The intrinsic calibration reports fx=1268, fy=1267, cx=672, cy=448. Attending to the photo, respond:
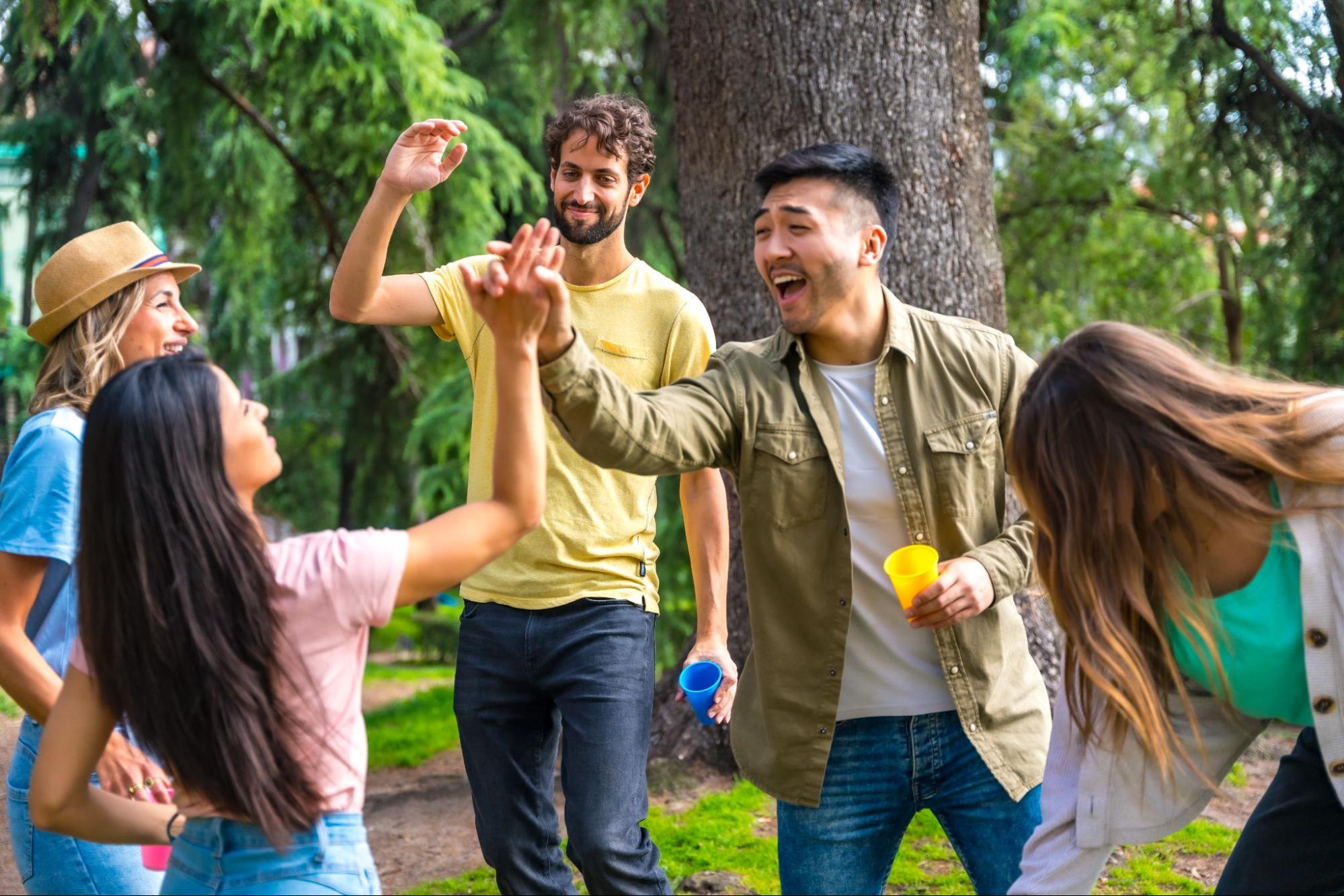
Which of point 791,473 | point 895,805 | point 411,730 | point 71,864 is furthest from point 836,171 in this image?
point 411,730

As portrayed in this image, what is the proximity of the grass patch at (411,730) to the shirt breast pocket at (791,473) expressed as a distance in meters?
4.95

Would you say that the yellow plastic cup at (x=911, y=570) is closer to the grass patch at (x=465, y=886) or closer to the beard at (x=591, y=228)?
the beard at (x=591, y=228)

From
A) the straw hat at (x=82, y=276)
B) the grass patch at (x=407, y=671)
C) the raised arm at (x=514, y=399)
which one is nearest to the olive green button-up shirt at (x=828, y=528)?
the raised arm at (x=514, y=399)

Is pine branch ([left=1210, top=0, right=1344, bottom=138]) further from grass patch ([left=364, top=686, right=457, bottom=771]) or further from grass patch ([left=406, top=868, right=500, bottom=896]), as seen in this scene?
grass patch ([left=364, top=686, right=457, bottom=771])

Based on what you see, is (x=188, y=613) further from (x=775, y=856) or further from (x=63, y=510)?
(x=775, y=856)

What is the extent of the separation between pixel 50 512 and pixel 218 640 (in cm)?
89

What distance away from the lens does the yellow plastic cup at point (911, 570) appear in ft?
8.15

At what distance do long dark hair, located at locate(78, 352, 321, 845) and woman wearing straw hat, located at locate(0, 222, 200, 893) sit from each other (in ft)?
1.52

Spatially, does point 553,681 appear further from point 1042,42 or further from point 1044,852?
point 1042,42

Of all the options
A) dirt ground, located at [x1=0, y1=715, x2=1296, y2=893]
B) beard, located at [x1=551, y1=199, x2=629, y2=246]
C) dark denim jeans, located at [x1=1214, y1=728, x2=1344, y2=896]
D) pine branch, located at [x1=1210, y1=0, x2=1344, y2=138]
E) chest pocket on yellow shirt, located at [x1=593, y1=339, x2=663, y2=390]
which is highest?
pine branch, located at [x1=1210, y1=0, x2=1344, y2=138]

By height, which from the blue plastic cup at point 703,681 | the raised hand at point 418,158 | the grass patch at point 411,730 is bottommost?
the grass patch at point 411,730

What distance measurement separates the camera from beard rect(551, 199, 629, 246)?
3.35 meters

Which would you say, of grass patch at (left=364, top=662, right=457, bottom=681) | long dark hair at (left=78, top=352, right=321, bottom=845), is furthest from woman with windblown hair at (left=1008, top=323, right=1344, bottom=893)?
grass patch at (left=364, top=662, right=457, bottom=681)

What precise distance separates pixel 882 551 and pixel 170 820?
58.4 inches
